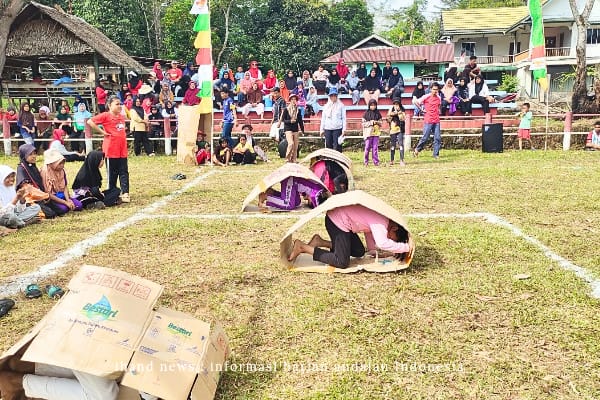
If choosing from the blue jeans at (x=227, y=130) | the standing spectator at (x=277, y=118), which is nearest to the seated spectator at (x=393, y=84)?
the standing spectator at (x=277, y=118)

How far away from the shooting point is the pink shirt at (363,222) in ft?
16.1

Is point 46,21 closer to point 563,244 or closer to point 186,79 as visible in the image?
point 186,79

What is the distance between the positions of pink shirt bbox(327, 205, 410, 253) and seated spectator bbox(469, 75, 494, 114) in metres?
13.4

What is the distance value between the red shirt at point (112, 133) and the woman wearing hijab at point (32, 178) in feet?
3.74

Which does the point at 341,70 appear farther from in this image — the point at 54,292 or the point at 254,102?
the point at 54,292

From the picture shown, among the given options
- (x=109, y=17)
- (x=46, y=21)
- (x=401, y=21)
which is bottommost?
(x=46, y=21)

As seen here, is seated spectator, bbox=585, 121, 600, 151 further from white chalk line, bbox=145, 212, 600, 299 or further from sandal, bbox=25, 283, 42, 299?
sandal, bbox=25, 283, 42, 299

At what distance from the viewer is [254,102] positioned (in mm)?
18891

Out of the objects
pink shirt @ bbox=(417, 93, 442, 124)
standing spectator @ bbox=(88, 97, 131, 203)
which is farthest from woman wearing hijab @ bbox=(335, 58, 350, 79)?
standing spectator @ bbox=(88, 97, 131, 203)

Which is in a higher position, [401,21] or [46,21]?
[401,21]

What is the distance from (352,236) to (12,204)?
15.4 feet

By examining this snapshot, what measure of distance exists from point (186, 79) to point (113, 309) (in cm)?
1733

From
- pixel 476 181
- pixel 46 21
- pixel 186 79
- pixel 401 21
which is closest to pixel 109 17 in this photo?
pixel 46 21

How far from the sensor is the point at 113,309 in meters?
2.83
